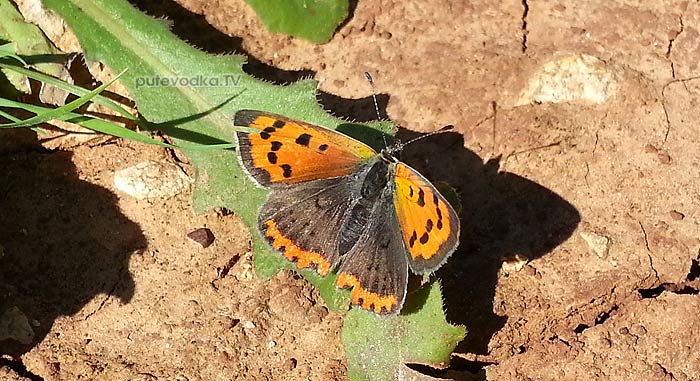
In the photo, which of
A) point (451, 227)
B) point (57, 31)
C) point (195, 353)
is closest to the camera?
point (451, 227)

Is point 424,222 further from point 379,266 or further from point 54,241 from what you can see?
point 54,241

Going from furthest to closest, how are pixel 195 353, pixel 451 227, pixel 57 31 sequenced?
1. pixel 57 31
2. pixel 195 353
3. pixel 451 227

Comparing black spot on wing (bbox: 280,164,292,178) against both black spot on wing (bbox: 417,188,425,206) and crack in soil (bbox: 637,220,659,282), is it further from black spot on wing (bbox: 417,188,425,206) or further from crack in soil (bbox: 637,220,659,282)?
crack in soil (bbox: 637,220,659,282)

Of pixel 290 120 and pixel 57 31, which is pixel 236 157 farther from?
pixel 57 31

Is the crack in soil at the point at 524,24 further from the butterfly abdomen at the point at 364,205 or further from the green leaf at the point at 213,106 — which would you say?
the butterfly abdomen at the point at 364,205

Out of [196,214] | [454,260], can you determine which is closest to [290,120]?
[196,214]

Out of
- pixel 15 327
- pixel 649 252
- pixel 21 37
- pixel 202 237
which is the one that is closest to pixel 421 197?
pixel 202 237

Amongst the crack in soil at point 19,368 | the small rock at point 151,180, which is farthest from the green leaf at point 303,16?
the crack in soil at point 19,368
